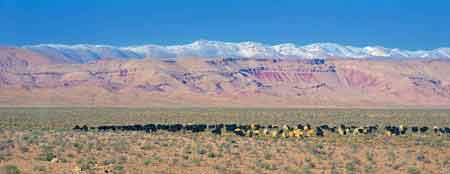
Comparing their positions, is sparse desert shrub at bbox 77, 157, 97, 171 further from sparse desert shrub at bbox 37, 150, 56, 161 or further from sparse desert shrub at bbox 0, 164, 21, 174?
sparse desert shrub at bbox 0, 164, 21, 174

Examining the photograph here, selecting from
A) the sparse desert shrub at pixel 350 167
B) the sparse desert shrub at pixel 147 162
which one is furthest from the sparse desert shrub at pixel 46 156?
the sparse desert shrub at pixel 350 167

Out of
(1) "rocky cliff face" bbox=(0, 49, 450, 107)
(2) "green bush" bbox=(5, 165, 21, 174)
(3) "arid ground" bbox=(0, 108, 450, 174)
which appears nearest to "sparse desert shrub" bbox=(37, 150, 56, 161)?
(3) "arid ground" bbox=(0, 108, 450, 174)

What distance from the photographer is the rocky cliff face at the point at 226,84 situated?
147 meters

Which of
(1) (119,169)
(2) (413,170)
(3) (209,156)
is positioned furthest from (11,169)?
(2) (413,170)

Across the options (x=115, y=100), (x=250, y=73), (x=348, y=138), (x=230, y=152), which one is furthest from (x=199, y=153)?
(x=250, y=73)

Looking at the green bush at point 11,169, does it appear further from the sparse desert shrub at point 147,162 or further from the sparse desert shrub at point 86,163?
the sparse desert shrub at point 147,162

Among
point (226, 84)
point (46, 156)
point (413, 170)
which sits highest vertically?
point (226, 84)

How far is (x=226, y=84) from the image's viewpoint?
170875mm

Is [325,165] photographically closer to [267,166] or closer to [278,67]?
[267,166]

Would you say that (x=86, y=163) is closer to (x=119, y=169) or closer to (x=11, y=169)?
(x=119, y=169)

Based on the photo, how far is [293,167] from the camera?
25.9m

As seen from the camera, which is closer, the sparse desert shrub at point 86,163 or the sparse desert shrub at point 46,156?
the sparse desert shrub at point 86,163

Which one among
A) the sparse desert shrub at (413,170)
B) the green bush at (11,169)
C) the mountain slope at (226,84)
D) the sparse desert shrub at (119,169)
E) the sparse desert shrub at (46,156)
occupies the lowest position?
the sparse desert shrub at (413,170)

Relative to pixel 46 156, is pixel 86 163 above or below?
below
